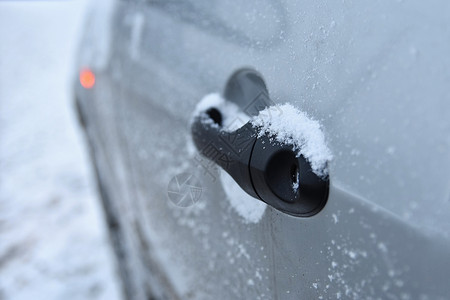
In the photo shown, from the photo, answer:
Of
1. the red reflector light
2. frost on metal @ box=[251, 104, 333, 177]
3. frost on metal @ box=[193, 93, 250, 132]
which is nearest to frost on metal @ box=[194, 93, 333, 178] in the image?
frost on metal @ box=[251, 104, 333, 177]

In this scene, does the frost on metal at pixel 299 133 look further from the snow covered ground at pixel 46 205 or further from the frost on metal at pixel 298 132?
the snow covered ground at pixel 46 205

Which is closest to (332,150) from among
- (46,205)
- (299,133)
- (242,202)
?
(299,133)

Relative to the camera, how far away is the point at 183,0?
147cm

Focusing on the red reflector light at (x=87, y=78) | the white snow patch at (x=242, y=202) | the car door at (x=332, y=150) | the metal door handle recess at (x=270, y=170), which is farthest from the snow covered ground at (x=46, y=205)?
the metal door handle recess at (x=270, y=170)

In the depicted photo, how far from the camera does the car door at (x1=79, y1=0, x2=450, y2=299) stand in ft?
2.00

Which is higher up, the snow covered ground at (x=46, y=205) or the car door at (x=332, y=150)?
the car door at (x=332, y=150)

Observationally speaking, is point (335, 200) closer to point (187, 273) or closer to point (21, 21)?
point (187, 273)

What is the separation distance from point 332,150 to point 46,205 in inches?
164

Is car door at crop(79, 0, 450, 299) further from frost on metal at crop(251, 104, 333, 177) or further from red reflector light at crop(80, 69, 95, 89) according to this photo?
red reflector light at crop(80, 69, 95, 89)

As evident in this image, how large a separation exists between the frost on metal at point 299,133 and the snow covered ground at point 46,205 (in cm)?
242

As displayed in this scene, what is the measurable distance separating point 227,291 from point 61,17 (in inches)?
690

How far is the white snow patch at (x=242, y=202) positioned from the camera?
0.94m

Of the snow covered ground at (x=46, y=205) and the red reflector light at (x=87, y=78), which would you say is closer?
the red reflector light at (x=87, y=78)

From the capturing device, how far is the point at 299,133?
791mm
